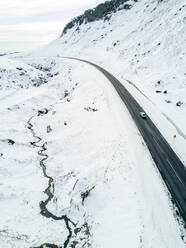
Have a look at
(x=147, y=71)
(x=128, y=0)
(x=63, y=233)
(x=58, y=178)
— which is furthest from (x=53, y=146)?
(x=128, y=0)

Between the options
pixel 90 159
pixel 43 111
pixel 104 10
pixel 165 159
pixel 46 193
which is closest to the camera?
pixel 46 193

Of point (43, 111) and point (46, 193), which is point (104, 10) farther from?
point (46, 193)

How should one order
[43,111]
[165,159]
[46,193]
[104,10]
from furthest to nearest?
1. [104,10]
2. [43,111]
3. [165,159]
4. [46,193]

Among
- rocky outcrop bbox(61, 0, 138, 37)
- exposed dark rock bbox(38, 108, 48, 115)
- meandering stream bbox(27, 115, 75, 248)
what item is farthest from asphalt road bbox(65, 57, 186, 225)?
rocky outcrop bbox(61, 0, 138, 37)

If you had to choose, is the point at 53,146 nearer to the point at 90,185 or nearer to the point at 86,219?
the point at 90,185

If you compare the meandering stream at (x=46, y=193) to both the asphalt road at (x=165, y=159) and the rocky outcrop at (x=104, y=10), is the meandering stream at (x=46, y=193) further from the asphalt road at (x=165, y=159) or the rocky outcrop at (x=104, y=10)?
the rocky outcrop at (x=104, y=10)

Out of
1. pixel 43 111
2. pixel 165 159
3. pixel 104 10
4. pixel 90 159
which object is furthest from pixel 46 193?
pixel 104 10

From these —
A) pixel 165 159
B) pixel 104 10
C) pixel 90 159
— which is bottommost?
pixel 90 159

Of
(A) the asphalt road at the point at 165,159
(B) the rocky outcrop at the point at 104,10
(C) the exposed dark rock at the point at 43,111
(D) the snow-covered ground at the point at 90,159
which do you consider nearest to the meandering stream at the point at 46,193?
(D) the snow-covered ground at the point at 90,159
